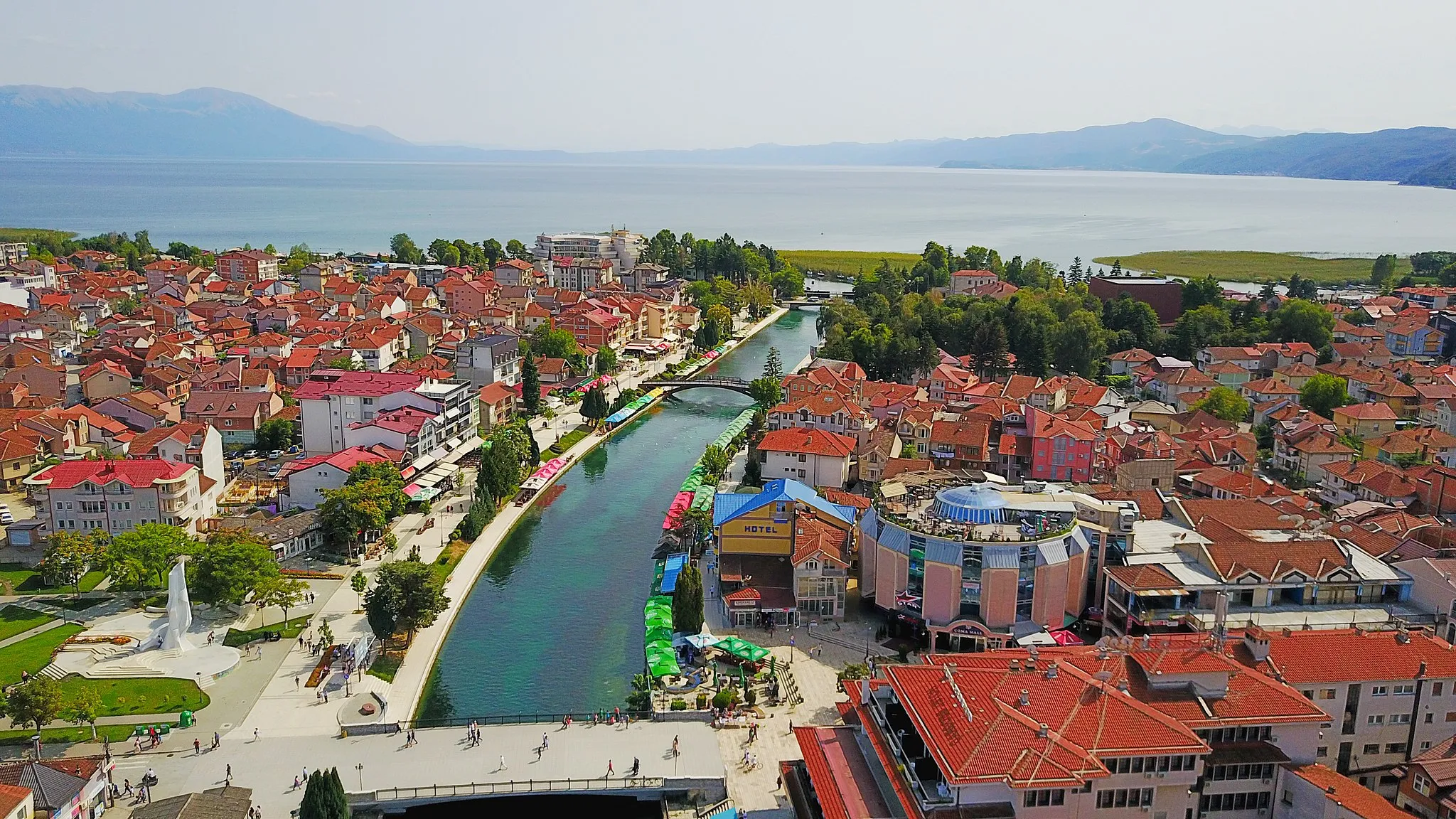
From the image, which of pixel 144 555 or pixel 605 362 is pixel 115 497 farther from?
pixel 605 362

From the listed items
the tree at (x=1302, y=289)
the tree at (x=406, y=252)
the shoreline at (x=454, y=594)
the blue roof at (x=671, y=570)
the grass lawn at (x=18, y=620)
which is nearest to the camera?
the shoreline at (x=454, y=594)

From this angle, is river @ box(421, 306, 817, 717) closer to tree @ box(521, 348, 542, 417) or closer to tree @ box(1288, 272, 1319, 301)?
tree @ box(521, 348, 542, 417)

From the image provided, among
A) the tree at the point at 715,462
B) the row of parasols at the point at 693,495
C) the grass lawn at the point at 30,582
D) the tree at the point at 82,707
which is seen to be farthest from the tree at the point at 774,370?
the tree at the point at 82,707

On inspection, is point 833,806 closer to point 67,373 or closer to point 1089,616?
point 1089,616

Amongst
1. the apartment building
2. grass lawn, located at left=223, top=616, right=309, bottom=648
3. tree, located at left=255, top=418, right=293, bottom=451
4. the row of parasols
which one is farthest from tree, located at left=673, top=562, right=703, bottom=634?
tree, located at left=255, top=418, right=293, bottom=451

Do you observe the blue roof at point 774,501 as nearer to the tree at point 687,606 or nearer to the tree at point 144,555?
the tree at point 687,606
